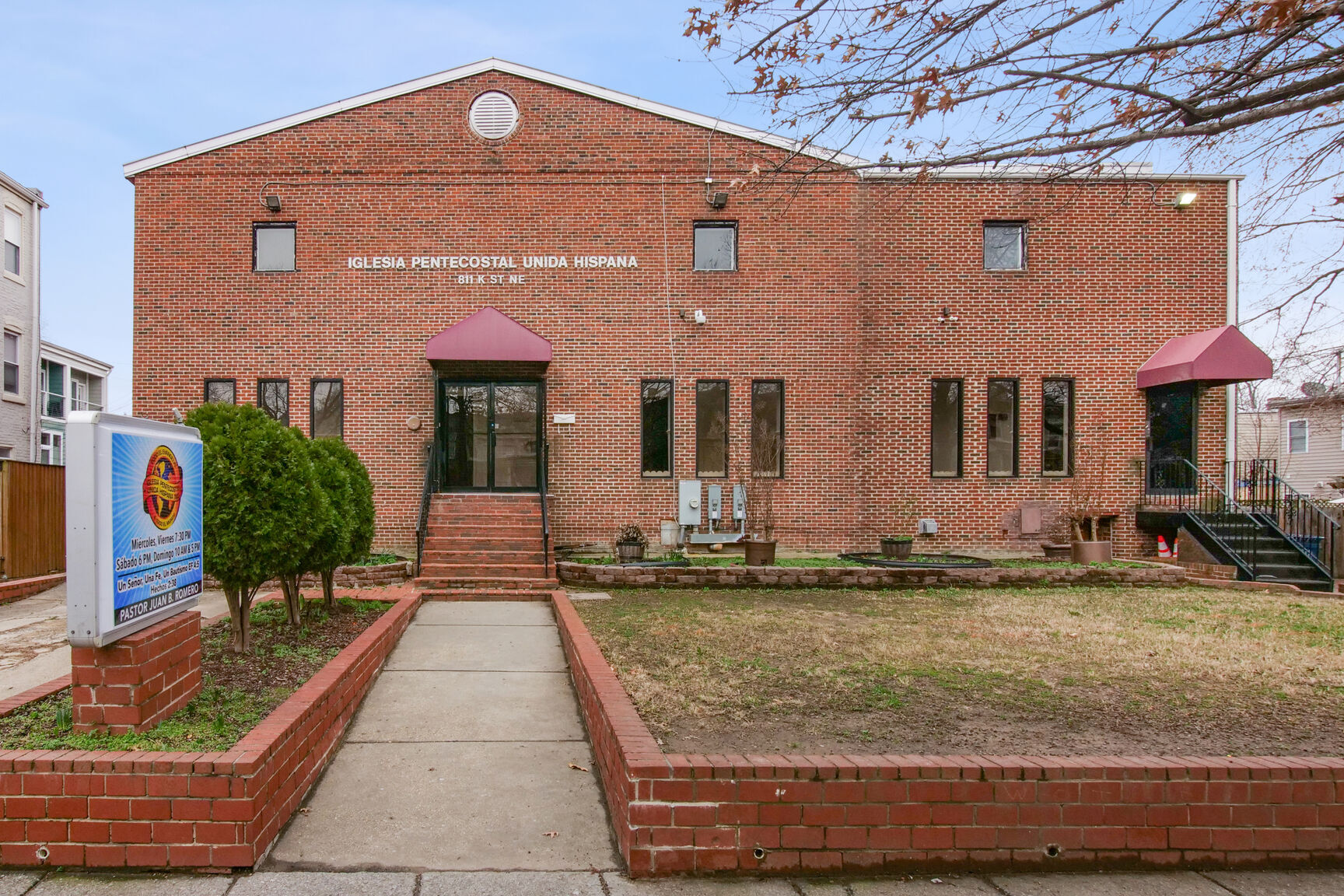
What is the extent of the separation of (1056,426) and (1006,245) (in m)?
3.48

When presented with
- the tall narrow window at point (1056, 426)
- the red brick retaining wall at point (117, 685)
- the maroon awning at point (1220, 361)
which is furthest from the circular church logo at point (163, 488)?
the maroon awning at point (1220, 361)

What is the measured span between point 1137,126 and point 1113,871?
4236 mm

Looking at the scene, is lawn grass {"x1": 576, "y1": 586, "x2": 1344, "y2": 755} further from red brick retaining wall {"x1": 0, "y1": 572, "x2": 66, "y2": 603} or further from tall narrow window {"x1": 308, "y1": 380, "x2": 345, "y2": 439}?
red brick retaining wall {"x1": 0, "y1": 572, "x2": 66, "y2": 603}

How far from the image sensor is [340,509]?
7.26 meters

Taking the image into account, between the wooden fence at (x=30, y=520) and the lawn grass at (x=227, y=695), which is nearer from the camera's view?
the lawn grass at (x=227, y=695)

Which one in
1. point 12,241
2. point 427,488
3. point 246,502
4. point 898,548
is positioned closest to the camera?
point 246,502

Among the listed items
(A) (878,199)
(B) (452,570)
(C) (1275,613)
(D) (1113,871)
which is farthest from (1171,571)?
(B) (452,570)

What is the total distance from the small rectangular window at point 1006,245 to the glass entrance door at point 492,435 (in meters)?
8.74

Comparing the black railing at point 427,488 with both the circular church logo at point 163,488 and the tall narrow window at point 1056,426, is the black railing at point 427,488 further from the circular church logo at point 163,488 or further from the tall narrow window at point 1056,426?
the tall narrow window at point 1056,426

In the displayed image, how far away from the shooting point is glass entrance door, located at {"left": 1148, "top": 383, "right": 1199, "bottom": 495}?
14.1 m

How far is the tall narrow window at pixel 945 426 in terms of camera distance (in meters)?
14.1

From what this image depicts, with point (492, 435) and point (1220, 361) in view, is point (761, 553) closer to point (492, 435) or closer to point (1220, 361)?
point (492, 435)

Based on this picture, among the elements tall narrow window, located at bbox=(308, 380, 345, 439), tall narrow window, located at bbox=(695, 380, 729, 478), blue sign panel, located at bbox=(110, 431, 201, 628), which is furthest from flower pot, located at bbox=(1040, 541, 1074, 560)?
blue sign panel, located at bbox=(110, 431, 201, 628)

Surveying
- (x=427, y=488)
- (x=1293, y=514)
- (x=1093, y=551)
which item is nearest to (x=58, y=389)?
(x=427, y=488)
